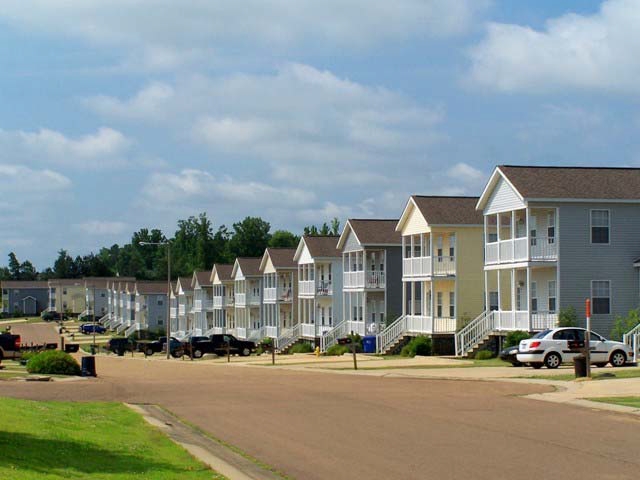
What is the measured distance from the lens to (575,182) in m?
47.6

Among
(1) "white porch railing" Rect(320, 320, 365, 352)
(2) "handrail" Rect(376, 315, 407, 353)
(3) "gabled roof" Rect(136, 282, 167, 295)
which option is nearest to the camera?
(2) "handrail" Rect(376, 315, 407, 353)

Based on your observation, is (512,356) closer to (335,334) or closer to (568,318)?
(568,318)

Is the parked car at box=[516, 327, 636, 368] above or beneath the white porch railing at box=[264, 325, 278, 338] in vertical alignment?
above

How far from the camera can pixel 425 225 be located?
58.0 meters

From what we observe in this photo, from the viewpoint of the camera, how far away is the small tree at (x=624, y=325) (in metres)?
44.5

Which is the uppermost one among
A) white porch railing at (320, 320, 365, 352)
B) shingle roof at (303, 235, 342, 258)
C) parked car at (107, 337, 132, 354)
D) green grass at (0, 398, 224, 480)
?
shingle roof at (303, 235, 342, 258)

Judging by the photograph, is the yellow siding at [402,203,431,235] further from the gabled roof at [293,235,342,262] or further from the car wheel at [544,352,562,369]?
the car wheel at [544,352,562,369]

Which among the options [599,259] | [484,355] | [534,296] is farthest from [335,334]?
[599,259]

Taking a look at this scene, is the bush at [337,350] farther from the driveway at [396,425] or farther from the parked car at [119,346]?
the driveway at [396,425]

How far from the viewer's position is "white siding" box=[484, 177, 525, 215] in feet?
157

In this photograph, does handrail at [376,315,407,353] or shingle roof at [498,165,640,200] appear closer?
shingle roof at [498,165,640,200]

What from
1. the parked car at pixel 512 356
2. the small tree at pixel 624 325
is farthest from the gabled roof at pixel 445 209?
the parked car at pixel 512 356

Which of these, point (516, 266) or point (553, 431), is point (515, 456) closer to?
point (553, 431)

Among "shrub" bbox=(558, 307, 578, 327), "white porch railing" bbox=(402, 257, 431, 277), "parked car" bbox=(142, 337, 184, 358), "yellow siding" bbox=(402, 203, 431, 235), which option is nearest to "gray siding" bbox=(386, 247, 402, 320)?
"yellow siding" bbox=(402, 203, 431, 235)
